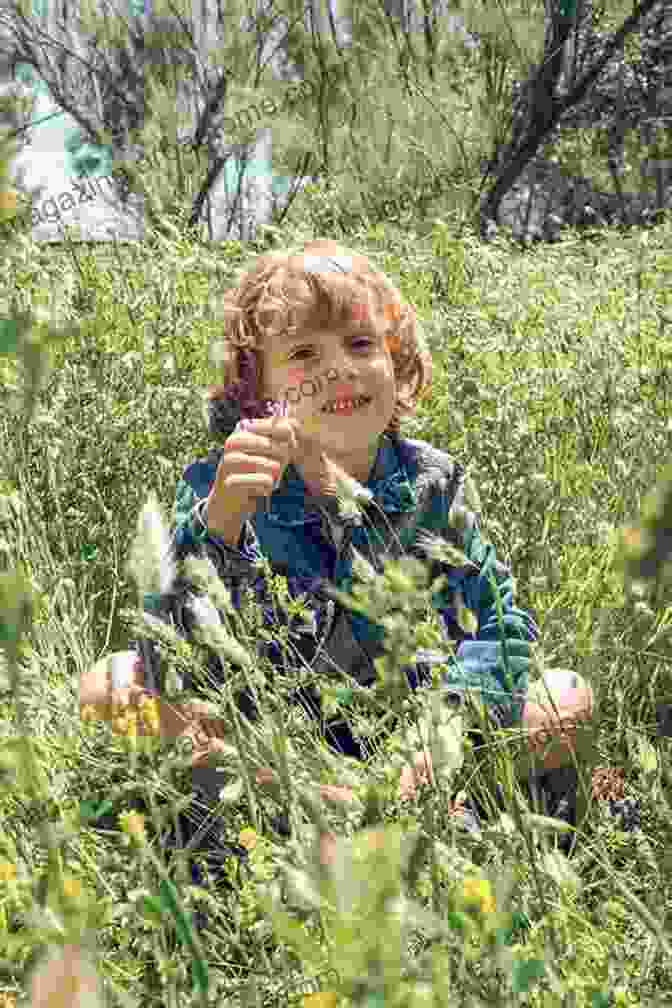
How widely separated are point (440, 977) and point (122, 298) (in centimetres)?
218

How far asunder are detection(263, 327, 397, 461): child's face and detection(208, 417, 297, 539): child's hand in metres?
0.29

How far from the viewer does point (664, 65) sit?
13531mm

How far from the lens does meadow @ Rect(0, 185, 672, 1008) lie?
0.59 meters

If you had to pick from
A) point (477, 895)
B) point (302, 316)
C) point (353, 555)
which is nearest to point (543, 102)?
point (302, 316)

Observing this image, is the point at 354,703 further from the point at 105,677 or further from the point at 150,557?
the point at 150,557

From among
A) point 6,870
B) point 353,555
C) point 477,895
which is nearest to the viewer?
point 477,895

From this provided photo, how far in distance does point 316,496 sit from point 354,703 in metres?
0.52

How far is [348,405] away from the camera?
182 cm

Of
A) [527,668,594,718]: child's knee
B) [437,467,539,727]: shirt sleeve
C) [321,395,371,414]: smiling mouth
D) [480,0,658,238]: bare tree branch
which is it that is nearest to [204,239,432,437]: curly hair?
[321,395,371,414]: smiling mouth

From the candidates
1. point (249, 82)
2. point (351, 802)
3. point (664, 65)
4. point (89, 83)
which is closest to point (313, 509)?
point (351, 802)

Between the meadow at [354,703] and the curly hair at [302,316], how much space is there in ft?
0.27

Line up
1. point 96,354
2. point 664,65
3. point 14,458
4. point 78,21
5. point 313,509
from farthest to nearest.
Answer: point 664,65 → point 78,21 → point 96,354 → point 14,458 → point 313,509

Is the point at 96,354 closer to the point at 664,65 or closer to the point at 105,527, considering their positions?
the point at 105,527

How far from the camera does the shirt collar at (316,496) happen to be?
1843 millimetres
